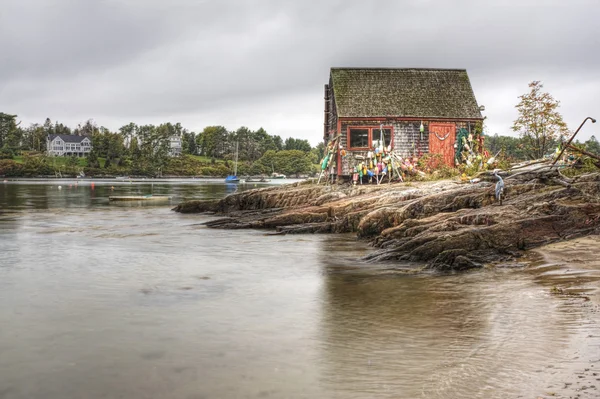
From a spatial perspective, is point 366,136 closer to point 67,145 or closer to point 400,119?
point 400,119

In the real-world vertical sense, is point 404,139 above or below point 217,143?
below

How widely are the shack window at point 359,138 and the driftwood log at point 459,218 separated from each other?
6942mm

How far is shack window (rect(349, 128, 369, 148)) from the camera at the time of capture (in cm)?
3356

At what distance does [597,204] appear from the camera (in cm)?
1524

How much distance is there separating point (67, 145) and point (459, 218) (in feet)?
590

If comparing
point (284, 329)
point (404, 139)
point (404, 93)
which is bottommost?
point (284, 329)

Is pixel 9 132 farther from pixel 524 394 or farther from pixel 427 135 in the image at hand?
pixel 524 394

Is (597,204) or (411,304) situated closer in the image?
(411,304)

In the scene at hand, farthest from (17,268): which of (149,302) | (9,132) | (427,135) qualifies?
(9,132)

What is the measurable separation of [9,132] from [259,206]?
509ft

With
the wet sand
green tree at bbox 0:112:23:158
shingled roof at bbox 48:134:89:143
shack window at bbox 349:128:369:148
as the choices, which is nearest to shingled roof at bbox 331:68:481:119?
shack window at bbox 349:128:369:148

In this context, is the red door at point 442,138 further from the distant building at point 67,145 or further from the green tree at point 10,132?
the distant building at point 67,145

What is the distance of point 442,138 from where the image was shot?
33.6 meters

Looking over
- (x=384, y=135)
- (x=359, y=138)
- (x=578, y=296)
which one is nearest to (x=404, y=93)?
(x=384, y=135)
